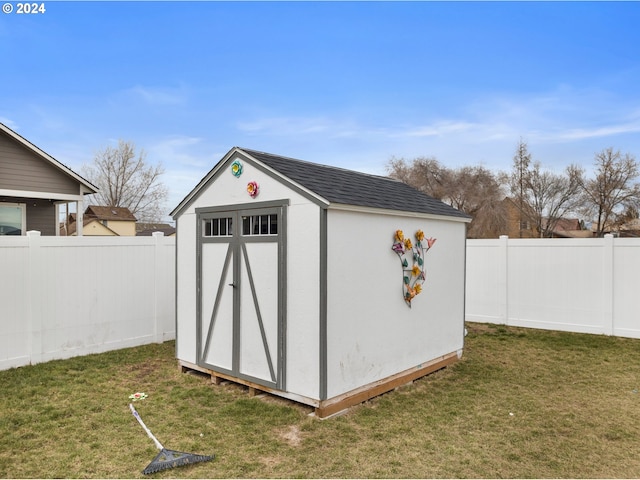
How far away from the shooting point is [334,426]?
386 cm

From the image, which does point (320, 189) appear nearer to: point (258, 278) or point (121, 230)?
point (258, 278)

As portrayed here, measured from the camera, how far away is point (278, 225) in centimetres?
443

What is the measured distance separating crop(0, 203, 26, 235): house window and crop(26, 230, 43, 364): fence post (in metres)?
5.87

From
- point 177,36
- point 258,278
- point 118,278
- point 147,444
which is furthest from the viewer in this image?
point 177,36

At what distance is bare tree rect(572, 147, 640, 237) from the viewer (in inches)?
1096

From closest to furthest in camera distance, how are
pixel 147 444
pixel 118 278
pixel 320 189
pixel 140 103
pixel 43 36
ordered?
1. pixel 147 444
2. pixel 320 189
3. pixel 118 278
4. pixel 43 36
5. pixel 140 103

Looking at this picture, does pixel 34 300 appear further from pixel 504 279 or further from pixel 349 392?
pixel 504 279

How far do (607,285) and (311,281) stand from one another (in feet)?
20.9

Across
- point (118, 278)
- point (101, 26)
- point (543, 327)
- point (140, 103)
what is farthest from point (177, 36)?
point (543, 327)

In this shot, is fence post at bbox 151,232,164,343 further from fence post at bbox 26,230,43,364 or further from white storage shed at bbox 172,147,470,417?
fence post at bbox 26,230,43,364

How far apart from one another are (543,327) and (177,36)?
9807 mm

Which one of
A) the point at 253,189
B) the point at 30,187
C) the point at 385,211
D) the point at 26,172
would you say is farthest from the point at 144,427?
the point at 26,172

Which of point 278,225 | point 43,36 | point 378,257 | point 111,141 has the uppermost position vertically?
point 111,141

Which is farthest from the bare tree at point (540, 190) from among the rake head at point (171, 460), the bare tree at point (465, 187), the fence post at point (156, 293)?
the rake head at point (171, 460)
